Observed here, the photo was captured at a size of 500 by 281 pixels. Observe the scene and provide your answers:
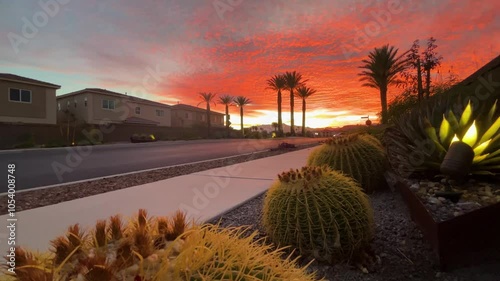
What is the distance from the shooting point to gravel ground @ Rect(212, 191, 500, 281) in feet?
8.03

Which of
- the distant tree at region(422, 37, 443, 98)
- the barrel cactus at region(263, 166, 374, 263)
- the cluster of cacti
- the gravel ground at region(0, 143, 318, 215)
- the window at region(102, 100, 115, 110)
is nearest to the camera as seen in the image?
the cluster of cacti

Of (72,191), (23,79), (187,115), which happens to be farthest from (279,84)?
(72,191)

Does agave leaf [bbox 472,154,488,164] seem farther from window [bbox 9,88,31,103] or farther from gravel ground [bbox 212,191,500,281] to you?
window [bbox 9,88,31,103]

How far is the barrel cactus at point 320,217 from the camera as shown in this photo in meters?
2.79

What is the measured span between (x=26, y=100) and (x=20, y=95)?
2.38ft

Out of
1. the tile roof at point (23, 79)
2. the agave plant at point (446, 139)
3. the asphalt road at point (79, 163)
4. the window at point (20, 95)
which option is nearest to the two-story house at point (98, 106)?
the tile roof at point (23, 79)

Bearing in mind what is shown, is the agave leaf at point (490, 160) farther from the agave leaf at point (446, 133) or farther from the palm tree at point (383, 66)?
the palm tree at point (383, 66)

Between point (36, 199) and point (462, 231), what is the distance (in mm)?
6481

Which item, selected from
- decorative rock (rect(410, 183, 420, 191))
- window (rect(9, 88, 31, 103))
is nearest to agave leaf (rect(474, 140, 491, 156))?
decorative rock (rect(410, 183, 420, 191))

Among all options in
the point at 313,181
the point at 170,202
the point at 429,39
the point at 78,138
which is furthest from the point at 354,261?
the point at 78,138

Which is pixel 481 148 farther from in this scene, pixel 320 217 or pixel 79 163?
pixel 79 163

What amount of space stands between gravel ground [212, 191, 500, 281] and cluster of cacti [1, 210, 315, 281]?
1.09 m

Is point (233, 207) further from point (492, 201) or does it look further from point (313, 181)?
point (492, 201)

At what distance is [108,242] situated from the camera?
819 millimetres
